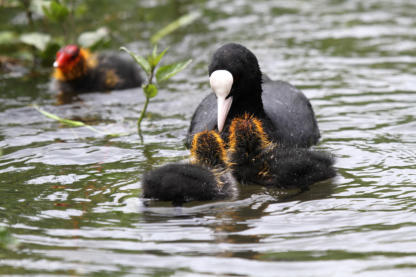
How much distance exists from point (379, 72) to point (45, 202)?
4.85 meters

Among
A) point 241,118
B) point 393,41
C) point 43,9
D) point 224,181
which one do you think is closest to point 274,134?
point 241,118

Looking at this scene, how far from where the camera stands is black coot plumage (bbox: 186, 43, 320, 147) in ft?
16.1

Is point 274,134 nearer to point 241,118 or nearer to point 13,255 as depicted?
point 241,118

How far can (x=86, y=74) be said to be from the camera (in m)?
8.05

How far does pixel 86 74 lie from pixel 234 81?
345cm

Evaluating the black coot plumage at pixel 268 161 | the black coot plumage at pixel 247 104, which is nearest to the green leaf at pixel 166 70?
the black coot plumage at pixel 247 104

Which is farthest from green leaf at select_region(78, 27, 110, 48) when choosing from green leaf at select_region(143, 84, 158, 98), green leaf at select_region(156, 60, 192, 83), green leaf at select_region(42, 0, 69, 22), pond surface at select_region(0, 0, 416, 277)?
green leaf at select_region(156, 60, 192, 83)

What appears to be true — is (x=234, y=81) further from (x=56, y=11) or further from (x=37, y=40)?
(x=37, y=40)

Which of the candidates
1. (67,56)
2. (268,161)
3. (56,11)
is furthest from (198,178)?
(56,11)

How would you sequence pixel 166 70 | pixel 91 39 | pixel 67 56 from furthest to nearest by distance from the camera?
pixel 91 39 → pixel 67 56 → pixel 166 70

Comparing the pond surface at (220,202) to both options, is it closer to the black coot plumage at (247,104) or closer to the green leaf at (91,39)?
the black coot plumage at (247,104)

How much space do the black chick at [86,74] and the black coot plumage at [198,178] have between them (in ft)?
11.5

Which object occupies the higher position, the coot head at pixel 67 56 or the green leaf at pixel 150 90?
the coot head at pixel 67 56

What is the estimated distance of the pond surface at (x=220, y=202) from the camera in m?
3.55
